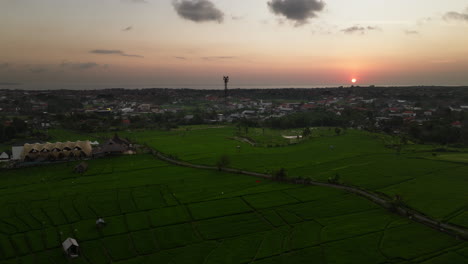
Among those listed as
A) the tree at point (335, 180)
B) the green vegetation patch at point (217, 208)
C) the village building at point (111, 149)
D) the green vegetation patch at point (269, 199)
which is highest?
the village building at point (111, 149)

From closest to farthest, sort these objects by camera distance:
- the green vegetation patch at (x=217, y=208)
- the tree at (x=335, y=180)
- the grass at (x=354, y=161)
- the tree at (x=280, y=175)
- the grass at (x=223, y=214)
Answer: the grass at (x=223, y=214)
the green vegetation patch at (x=217, y=208)
the grass at (x=354, y=161)
the tree at (x=335, y=180)
the tree at (x=280, y=175)

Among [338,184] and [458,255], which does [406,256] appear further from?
[338,184]

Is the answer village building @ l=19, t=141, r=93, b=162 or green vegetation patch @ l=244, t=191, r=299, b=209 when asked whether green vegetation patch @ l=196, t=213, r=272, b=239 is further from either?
village building @ l=19, t=141, r=93, b=162

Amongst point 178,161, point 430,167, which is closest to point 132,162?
point 178,161

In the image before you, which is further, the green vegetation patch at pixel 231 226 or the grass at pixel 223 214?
the green vegetation patch at pixel 231 226

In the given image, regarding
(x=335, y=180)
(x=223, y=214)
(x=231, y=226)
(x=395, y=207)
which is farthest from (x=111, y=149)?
(x=395, y=207)

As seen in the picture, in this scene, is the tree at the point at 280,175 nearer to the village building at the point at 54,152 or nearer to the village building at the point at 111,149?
the village building at the point at 111,149

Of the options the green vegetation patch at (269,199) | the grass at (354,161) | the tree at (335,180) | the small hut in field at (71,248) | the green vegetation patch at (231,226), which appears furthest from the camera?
the tree at (335,180)

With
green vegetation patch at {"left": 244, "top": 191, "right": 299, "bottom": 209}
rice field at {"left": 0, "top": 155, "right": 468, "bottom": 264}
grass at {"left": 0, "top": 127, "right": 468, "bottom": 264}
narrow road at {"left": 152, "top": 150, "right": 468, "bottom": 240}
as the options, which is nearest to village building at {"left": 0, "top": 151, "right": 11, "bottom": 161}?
grass at {"left": 0, "top": 127, "right": 468, "bottom": 264}

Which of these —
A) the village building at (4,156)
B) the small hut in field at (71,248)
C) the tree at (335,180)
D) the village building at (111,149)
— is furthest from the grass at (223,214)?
the village building at (4,156)

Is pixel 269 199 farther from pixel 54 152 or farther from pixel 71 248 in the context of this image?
pixel 54 152
